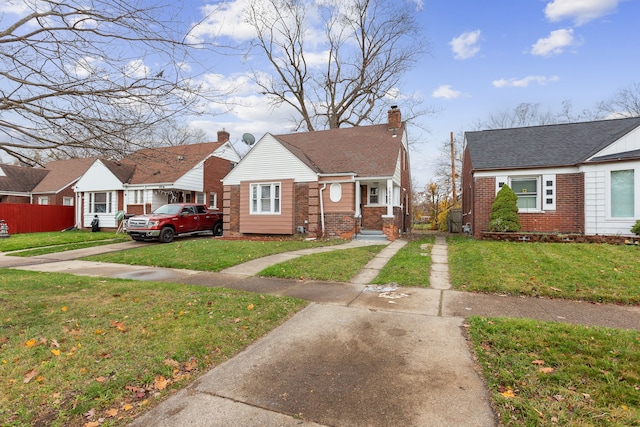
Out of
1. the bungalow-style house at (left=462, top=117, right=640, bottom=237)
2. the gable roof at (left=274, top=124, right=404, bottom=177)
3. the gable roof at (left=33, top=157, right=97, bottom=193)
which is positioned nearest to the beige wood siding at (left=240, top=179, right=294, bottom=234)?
the gable roof at (left=274, top=124, right=404, bottom=177)

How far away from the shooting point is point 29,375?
3.01 meters

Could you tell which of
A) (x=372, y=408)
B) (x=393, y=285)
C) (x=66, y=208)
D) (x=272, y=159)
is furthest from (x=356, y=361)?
(x=66, y=208)

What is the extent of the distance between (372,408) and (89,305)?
4916 mm

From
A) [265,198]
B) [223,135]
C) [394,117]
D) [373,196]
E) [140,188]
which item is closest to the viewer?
[265,198]

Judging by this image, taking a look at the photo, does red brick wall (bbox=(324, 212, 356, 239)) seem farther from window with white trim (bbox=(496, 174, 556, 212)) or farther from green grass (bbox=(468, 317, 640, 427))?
green grass (bbox=(468, 317, 640, 427))

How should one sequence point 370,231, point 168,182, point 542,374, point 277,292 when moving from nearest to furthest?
point 542,374
point 277,292
point 370,231
point 168,182

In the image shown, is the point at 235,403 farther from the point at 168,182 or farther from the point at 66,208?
the point at 66,208

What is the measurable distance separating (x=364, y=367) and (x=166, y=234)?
1462cm

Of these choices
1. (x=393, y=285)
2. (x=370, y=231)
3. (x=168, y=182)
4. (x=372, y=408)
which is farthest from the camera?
(x=168, y=182)

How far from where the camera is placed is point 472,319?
4.59 m

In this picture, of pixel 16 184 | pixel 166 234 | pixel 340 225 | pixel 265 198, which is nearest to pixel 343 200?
pixel 340 225

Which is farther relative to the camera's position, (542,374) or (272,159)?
(272,159)

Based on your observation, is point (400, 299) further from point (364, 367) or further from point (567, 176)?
point (567, 176)

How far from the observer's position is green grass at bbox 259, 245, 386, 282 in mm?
7613
